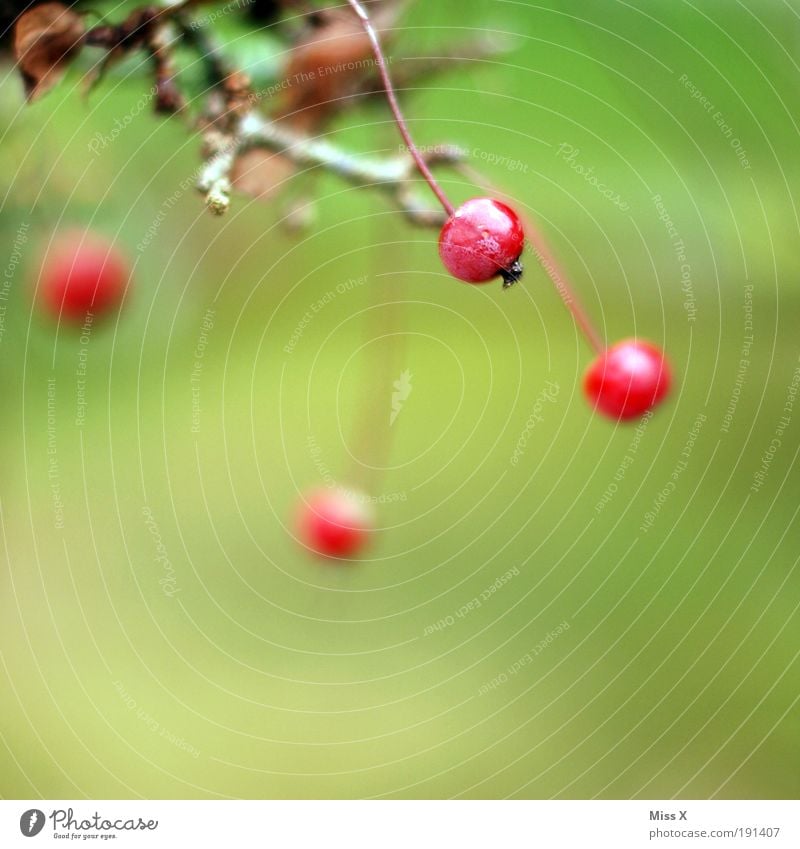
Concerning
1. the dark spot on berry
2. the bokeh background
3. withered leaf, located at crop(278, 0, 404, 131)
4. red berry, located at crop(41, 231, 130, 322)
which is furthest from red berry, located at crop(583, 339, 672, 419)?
red berry, located at crop(41, 231, 130, 322)

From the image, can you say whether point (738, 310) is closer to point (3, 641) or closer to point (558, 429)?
point (558, 429)

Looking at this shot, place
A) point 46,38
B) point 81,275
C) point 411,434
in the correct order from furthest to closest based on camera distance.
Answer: point 411,434 < point 81,275 < point 46,38

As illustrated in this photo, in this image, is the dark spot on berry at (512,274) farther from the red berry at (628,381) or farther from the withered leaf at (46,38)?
the withered leaf at (46,38)

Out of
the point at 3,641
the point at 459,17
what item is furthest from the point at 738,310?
the point at 3,641

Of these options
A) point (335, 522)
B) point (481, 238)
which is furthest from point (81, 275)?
point (481, 238)

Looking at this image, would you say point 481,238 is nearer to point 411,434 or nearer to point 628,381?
point 628,381

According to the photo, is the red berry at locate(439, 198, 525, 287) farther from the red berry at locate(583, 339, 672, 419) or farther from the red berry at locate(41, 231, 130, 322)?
the red berry at locate(41, 231, 130, 322)
